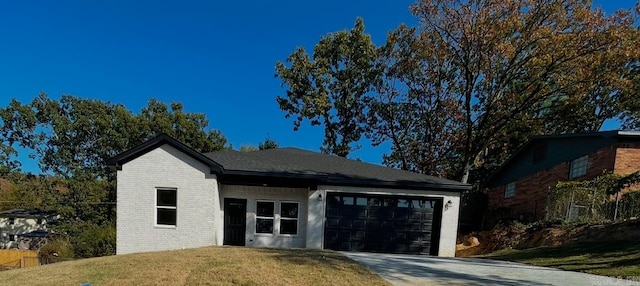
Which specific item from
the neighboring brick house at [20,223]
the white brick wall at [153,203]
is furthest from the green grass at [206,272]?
the neighboring brick house at [20,223]

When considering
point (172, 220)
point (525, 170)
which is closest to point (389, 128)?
point (525, 170)

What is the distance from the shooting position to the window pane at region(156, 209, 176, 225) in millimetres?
11180

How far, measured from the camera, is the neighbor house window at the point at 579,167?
1490cm

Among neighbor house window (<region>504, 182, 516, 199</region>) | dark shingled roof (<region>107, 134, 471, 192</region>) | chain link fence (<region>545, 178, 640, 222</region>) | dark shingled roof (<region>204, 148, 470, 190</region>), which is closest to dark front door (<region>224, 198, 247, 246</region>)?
dark shingled roof (<region>107, 134, 471, 192</region>)

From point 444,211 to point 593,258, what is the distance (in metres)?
4.50

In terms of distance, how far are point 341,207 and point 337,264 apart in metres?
5.05

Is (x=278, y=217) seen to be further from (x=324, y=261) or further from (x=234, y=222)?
(x=324, y=261)

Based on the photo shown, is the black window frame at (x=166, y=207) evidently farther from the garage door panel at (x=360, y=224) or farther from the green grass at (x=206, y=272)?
the garage door panel at (x=360, y=224)

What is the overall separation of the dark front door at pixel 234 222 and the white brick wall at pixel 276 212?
0.16 meters

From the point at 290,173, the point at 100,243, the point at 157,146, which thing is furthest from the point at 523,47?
the point at 100,243

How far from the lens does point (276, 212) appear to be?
12.3 metres

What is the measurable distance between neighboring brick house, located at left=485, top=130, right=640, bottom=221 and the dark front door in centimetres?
1340

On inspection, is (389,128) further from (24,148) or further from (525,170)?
(24,148)

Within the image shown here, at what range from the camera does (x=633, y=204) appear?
35.3ft
